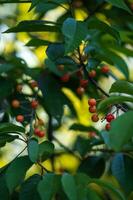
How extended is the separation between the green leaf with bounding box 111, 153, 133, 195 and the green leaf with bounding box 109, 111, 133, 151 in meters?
0.66

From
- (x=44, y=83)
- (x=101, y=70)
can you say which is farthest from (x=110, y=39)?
(x=44, y=83)

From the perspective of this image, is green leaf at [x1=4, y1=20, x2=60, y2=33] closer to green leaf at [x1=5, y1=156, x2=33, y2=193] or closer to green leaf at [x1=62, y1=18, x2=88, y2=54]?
green leaf at [x1=62, y1=18, x2=88, y2=54]

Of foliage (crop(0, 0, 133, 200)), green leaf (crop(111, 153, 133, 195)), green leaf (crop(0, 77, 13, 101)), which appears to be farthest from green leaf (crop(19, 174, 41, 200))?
green leaf (crop(0, 77, 13, 101))

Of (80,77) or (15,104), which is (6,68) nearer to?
(15,104)

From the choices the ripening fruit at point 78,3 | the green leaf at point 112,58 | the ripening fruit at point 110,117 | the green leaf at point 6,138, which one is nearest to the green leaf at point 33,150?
the green leaf at point 6,138

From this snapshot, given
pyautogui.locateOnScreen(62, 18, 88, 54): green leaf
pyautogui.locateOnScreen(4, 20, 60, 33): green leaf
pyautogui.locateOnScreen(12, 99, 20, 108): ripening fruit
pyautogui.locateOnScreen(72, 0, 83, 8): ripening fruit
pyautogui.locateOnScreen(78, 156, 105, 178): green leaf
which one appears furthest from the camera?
pyautogui.locateOnScreen(72, 0, 83, 8): ripening fruit

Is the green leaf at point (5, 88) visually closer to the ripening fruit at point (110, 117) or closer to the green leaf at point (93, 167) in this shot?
the green leaf at point (93, 167)

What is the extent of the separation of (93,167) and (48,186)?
722 millimetres

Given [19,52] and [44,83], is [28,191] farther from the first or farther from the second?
[19,52]

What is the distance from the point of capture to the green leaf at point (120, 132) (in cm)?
130

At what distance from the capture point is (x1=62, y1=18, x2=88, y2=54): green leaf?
1.71 meters

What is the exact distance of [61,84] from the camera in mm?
2527

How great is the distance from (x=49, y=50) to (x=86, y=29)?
10.7 inches

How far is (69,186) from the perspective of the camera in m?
1.49
